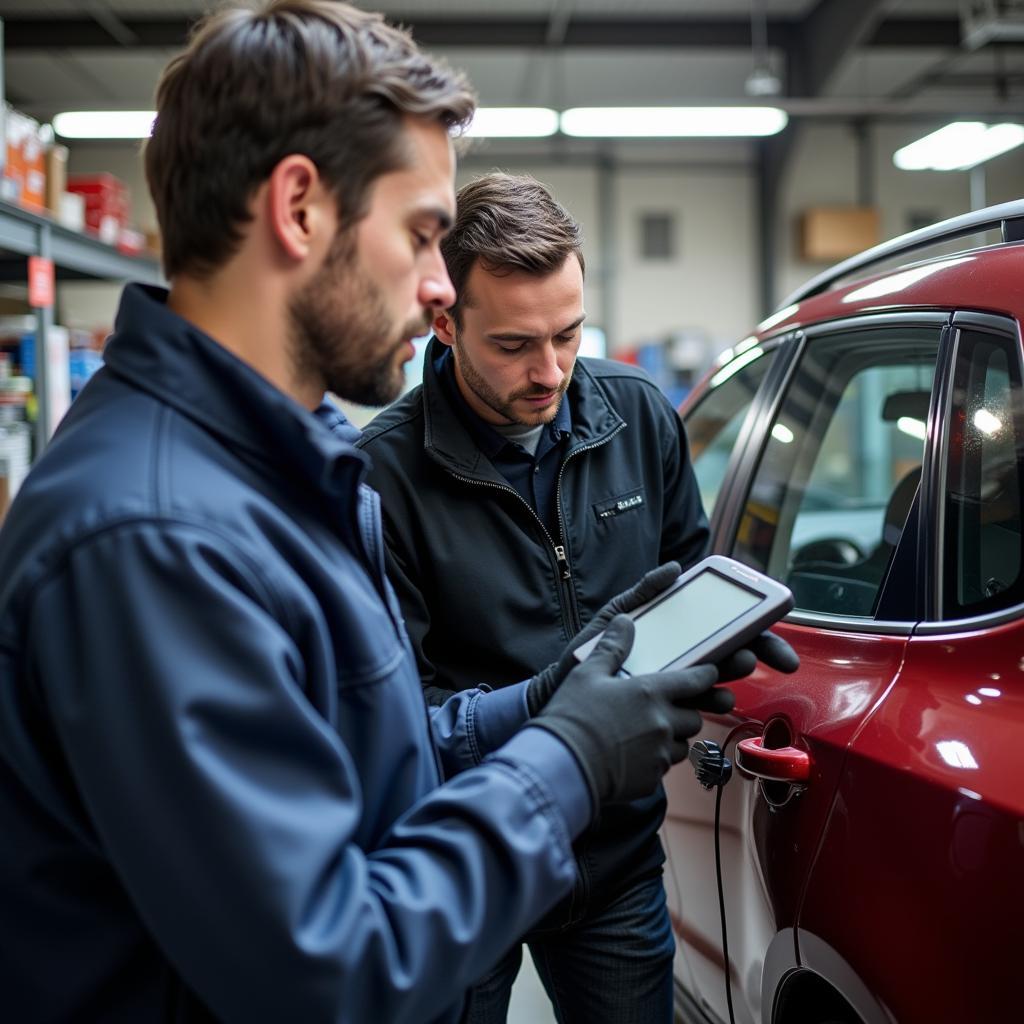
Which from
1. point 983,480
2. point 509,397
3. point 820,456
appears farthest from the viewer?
point 820,456

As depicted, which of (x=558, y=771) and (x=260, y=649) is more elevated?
(x=260, y=649)

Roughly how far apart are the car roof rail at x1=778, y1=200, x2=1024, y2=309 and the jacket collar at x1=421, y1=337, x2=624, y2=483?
1.76ft

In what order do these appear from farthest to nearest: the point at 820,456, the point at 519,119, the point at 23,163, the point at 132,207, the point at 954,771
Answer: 1. the point at 132,207
2. the point at 519,119
3. the point at 23,163
4. the point at 820,456
5. the point at 954,771

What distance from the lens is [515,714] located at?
1288 millimetres

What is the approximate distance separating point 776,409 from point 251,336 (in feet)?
4.26

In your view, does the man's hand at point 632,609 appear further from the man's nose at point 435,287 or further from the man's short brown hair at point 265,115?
the man's short brown hair at point 265,115

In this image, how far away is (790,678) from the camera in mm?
1523

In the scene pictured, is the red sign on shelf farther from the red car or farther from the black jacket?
the red car

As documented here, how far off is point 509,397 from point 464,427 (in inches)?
3.5

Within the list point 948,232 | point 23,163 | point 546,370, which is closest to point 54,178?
point 23,163

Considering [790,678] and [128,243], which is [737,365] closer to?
[790,678]

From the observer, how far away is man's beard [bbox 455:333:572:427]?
1.57 m

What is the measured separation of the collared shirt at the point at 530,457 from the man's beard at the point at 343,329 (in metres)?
0.63

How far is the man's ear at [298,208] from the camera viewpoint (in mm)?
892
